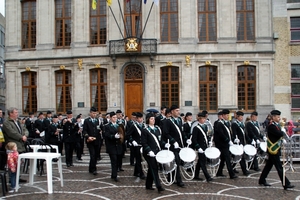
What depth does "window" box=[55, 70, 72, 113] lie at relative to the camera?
98.7 feet

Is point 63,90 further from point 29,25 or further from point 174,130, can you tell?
point 174,130

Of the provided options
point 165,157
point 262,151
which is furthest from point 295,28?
point 165,157

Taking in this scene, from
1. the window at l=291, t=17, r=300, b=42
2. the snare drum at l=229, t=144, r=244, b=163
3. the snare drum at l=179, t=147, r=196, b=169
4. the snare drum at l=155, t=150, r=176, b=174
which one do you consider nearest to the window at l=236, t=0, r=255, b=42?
the window at l=291, t=17, r=300, b=42

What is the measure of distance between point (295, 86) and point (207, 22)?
24.8 feet

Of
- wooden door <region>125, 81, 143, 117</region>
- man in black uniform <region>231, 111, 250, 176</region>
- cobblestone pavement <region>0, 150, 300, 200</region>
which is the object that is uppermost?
wooden door <region>125, 81, 143, 117</region>

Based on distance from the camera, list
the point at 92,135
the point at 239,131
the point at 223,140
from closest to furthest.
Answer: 1. the point at 223,140
2. the point at 92,135
3. the point at 239,131

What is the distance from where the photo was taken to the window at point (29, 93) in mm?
30859

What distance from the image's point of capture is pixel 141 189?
10.9m

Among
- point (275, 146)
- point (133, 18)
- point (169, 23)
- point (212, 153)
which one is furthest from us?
point (133, 18)

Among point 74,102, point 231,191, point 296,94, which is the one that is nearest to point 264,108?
point 296,94

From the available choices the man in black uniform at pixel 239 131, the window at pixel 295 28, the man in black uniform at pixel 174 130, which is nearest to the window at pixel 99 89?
the window at pixel 295 28

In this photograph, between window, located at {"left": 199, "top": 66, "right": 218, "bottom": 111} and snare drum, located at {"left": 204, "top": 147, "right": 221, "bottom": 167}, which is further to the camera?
window, located at {"left": 199, "top": 66, "right": 218, "bottom": 111}

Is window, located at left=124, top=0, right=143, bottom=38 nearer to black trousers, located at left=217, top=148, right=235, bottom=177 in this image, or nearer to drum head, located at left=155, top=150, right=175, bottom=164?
black trousers, located at left=217, top=148, right=235, bottom=177

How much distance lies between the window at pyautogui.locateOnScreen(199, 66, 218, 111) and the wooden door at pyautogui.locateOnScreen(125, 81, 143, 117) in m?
4.19
